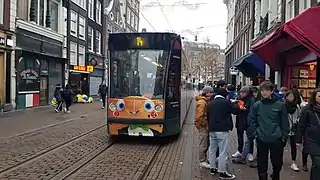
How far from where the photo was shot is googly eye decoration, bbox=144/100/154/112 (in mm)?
12046

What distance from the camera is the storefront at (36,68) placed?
2455 centimetres

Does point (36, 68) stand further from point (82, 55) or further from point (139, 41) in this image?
point (139, 41)

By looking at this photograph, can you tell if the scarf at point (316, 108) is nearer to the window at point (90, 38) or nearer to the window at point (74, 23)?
the window at point (74, 23)

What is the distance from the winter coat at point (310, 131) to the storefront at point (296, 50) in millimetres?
4258

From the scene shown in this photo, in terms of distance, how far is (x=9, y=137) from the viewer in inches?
527

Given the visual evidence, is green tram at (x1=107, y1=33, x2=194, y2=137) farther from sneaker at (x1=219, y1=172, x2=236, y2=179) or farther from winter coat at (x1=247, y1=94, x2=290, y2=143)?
winter coat at (x1=247, y1=94, x2=290, y2=143)

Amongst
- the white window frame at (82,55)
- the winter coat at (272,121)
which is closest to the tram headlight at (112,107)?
the winter coat at (272,121)

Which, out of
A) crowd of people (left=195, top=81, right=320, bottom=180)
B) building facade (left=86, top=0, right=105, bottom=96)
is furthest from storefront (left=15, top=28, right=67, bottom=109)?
crowd of people (left=195, top=81, right=320, bottom=180)

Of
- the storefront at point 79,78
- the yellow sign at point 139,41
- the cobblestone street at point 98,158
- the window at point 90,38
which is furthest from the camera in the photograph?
the window at point 90,38

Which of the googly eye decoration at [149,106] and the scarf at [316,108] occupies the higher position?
the scarf at [316,108]

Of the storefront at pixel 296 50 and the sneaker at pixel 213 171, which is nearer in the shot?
the sneaker at pixel 213 171

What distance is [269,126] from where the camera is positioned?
21.4 ft

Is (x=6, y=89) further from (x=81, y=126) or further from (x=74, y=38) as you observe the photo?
(x=74, y=38)

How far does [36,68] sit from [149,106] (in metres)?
17.0
